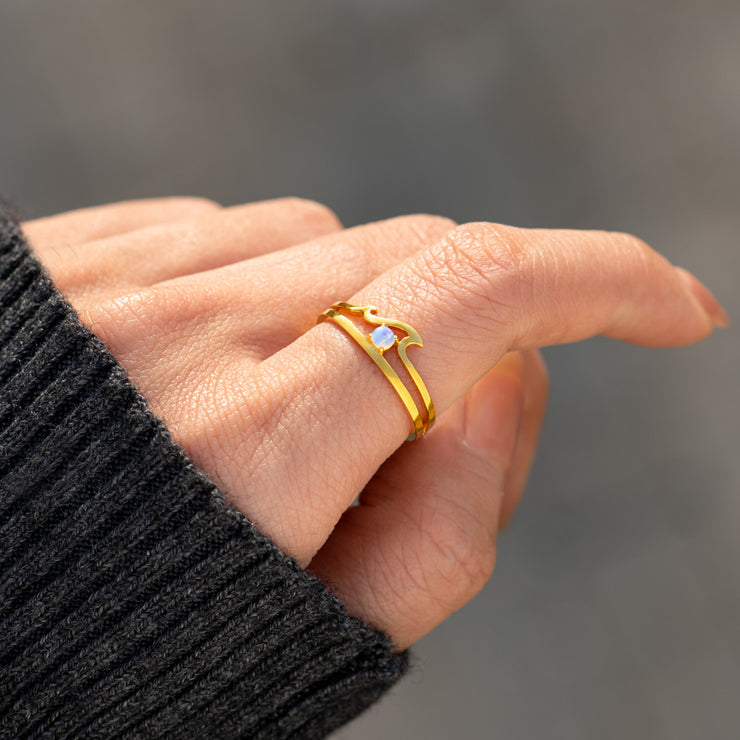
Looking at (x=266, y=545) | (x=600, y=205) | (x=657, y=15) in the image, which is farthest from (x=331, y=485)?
(x=657, y=15)

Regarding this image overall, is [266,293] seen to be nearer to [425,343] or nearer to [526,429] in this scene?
[425,343]

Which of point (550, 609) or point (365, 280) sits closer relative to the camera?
point (365, 280)

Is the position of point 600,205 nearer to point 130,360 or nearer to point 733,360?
point 733,360

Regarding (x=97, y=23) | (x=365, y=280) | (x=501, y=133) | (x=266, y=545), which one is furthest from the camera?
(x=97, y=23)

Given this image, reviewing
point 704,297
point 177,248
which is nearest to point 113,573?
point 177,248

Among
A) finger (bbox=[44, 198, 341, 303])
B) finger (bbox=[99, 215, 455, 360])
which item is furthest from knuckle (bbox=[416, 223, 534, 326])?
finger (bbox=[44, 198, 341, 303])

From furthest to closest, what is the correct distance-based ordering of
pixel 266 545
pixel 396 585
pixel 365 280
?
pixel 365 280
pixel 396 585
pixel 266 545

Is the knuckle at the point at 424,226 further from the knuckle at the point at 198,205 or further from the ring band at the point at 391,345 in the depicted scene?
the knuckle at the point at 198,205
